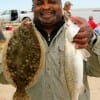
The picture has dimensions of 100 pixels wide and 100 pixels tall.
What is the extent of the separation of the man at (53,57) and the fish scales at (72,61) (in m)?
0.64

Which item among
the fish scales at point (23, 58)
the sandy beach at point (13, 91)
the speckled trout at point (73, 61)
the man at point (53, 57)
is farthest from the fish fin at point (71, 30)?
the sandy beach at point (13, 91)

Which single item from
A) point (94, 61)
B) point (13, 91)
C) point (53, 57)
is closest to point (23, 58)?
point (53, 57)

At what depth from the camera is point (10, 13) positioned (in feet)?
156

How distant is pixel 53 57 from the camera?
185 inches

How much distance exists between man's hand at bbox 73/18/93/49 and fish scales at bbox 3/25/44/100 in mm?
342

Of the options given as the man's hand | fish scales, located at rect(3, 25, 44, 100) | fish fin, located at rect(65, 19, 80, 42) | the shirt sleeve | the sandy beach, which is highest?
fish fin, located at rect(65, 19, 80, 42)

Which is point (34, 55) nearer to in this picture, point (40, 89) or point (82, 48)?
point (82, 48)

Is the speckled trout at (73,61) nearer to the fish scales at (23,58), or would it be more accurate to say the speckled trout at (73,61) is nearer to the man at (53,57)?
the fish scales at (23,58)

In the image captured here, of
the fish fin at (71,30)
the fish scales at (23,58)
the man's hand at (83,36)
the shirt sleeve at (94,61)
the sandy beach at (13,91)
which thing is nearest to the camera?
the fish fin at (71,30)

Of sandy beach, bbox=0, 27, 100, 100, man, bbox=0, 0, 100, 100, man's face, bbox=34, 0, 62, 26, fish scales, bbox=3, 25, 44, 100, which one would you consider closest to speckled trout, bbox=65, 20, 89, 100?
fish scales, bbox=3, 25, 44, 100

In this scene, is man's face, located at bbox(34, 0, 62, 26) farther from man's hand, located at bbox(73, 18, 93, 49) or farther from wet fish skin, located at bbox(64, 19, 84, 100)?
wet fish skin, located at bbox(64, 19, 84, 100)

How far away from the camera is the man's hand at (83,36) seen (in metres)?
3.87

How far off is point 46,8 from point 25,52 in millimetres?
778

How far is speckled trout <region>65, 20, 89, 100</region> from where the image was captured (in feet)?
12.4
